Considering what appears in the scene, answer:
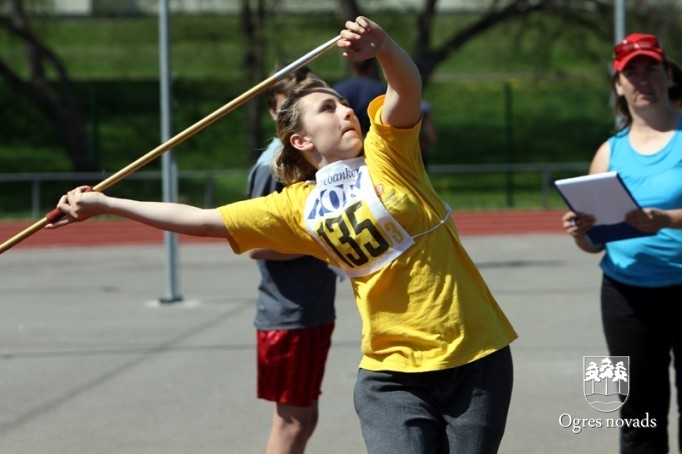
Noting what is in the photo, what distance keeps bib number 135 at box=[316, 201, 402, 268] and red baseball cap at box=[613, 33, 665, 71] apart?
1.73m

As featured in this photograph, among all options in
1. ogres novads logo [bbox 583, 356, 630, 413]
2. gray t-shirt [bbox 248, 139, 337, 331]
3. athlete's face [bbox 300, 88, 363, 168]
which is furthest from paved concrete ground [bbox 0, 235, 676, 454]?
athlete's face [bbox 300, 88, 363, 168]

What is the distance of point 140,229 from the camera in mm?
16906

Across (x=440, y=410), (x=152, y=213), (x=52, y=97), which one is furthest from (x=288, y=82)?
(x=52, y=97)

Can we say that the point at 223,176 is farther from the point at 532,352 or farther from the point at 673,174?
the point at 673,174

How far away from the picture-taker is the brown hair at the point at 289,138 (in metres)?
3.60

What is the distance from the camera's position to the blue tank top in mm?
4547

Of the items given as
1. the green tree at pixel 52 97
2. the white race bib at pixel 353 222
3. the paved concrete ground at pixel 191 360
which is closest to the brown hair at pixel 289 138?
the white race bib at pixel 353 222

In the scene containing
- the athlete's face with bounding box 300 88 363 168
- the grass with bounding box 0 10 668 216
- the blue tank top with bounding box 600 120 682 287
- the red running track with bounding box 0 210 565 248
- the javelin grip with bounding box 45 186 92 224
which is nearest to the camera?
the athlete's face with bounding box 300 88 363 168

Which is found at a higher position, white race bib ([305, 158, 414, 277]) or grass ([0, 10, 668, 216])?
white race bib ([305, 158, 414, 277])

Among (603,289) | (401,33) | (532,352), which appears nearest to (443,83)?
(401,33)

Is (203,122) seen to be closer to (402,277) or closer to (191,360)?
(402,277)

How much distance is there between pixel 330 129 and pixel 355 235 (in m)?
0.34

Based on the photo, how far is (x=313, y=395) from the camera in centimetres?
471

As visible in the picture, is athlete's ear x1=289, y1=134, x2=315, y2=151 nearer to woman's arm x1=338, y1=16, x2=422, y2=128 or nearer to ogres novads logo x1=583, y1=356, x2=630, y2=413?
woman's arm x1=338, y1=16, x2=422, y2=128
